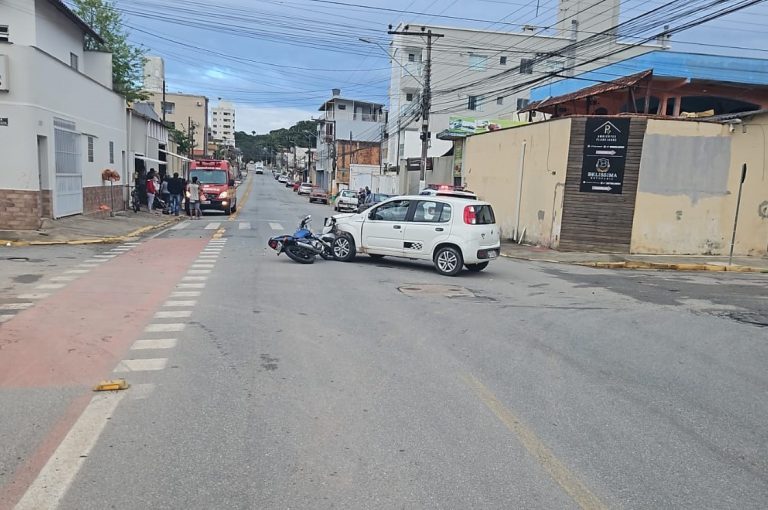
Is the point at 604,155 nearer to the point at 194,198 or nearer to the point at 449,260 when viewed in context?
the point at 449,260

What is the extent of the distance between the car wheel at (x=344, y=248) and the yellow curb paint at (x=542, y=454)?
8.85 m

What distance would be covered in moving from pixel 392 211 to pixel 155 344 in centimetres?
797

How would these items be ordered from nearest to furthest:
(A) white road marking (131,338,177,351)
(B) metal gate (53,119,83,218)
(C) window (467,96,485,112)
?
1. (A) white road marking (131,338,177,351)
2. (B) metal gate (53,119,83,218)
3. (C) window (467,96,485,112)

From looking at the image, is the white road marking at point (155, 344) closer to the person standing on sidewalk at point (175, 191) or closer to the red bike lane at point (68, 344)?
the red bike lane at point (68, 344)

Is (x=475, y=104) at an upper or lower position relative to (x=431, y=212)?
upper

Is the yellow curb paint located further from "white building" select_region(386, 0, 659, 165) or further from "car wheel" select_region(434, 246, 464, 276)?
"white building" select_region(386, 0, 659, 165)

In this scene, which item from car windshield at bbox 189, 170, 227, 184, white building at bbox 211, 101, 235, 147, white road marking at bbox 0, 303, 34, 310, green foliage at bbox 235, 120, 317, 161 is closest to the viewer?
white road marking at bbox 0, 303, 34, 310

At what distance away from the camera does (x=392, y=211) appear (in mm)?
13961

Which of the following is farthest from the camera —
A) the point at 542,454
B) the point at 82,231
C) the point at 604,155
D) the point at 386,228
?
the point at 604,155

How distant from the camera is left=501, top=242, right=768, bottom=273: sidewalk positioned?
16.8m

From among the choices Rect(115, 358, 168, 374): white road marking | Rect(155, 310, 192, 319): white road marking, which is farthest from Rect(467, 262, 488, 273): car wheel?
Rect(115, 358, 168, 374): white road marking

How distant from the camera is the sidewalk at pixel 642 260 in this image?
660 inches

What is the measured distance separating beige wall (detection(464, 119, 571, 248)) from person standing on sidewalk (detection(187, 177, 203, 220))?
503 inches

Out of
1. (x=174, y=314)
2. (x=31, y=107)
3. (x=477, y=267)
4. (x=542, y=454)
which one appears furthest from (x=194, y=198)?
(x=542, y=454)
